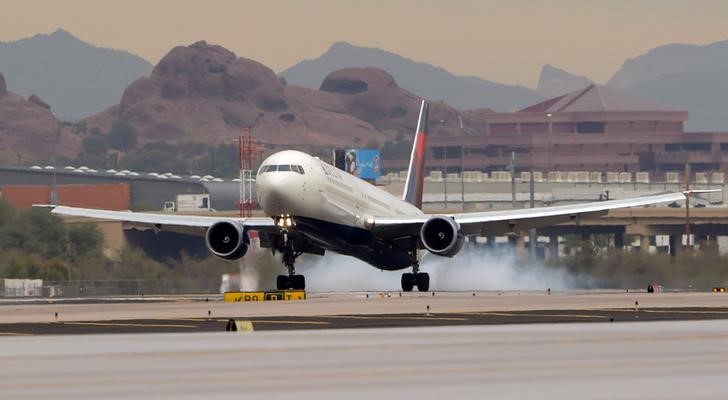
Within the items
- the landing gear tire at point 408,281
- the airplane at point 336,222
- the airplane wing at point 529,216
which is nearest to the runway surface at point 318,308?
the airplane at point 336,222

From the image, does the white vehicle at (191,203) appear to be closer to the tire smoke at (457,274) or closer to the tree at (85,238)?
the tree at (85,238)

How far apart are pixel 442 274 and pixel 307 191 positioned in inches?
888

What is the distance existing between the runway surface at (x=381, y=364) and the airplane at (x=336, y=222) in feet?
83.7

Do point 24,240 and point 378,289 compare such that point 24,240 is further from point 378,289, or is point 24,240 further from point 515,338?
point 515,338

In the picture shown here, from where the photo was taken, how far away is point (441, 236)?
7050 cm

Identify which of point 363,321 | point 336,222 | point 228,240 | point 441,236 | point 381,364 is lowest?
point 381,364

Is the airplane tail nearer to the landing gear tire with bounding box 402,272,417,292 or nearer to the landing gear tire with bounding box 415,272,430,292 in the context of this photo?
the landing gear tire with bounding box 402,272,417,292

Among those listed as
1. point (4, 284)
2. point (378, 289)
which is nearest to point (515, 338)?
point (378, 289)

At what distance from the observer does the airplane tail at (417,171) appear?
86.9 metres

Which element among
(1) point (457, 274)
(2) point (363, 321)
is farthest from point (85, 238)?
(2) point (363, 321)

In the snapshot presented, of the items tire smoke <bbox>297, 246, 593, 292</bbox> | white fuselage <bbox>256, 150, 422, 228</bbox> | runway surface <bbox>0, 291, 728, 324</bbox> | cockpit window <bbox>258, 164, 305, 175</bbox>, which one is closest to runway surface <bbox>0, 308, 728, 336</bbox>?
runway surface <bbox>0, 291, 728, 324</bbox>

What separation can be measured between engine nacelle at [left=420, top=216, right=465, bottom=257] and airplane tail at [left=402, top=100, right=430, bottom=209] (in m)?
15.1

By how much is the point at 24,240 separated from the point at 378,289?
43.4 meters

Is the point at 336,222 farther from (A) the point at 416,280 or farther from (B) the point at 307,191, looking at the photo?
(A) the point at 416,280
